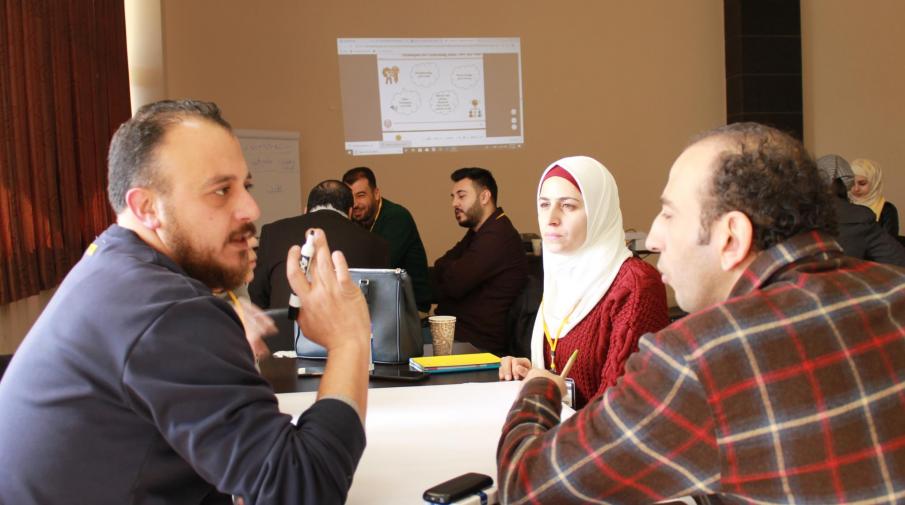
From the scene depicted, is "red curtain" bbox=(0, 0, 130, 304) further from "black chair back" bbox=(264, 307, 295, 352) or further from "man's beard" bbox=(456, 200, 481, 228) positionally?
"man's beard" bbox=(456, 200, 481, 228)

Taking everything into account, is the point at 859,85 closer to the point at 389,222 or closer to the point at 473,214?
the point at 473,214

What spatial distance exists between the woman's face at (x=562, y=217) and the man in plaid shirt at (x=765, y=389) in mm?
1392

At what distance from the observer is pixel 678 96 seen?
24.7 feet

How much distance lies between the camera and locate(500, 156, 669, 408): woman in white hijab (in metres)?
2.38

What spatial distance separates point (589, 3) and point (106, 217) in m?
4.45

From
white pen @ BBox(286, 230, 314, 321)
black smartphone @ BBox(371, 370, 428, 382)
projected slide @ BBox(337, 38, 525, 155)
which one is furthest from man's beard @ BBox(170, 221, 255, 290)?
projected slide @ BBox(337, 38, 525, 155)

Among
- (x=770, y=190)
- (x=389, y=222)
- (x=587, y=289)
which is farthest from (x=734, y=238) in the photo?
(x=389, y=222)

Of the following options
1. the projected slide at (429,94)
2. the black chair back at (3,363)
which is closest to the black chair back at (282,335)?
the black chair back at (3,363)

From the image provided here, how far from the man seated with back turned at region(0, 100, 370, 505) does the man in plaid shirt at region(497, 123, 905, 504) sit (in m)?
0.37

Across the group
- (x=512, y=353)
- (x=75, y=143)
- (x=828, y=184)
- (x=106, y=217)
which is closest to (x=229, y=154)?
(x=828, y=184)

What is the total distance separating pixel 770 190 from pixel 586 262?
1373mm

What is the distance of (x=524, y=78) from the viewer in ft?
23.5

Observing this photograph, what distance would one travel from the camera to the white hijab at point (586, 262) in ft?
8.34

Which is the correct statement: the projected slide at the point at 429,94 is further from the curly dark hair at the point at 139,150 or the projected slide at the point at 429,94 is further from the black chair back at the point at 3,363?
the curly dark hair at the point at 139,150
